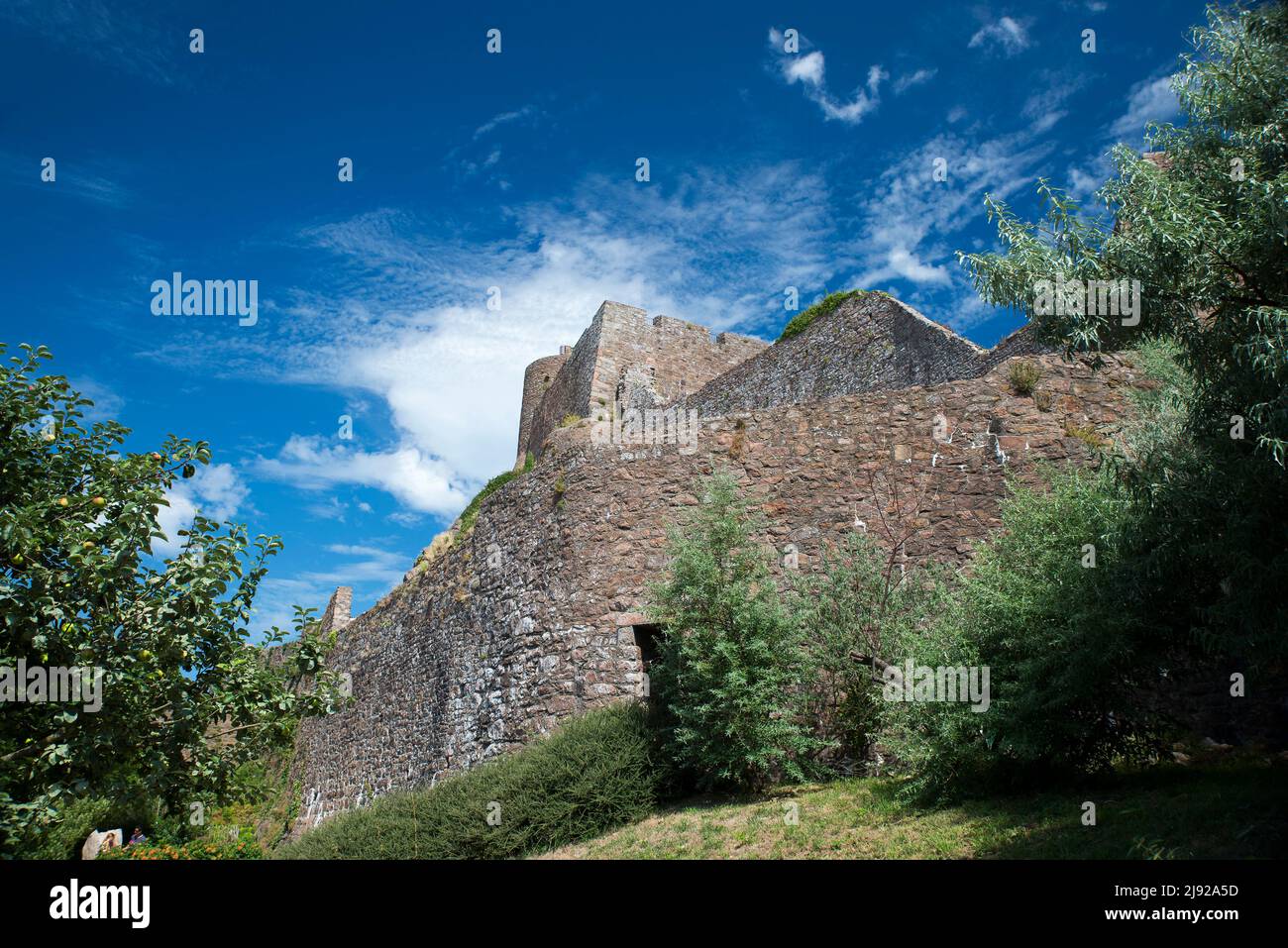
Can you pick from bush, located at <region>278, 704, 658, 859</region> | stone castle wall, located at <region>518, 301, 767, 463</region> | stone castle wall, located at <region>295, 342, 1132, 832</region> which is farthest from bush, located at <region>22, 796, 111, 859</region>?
stone castle wall, located at <region>518, 301, 767, 463</region>

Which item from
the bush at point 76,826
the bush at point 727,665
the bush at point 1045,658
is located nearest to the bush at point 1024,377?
the bush at point 1045,658

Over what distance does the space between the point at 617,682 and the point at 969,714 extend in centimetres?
516

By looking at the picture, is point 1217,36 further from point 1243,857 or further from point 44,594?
point 44,594

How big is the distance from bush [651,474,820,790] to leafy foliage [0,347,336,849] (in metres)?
4.18

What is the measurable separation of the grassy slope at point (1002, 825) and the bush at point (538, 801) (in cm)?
36

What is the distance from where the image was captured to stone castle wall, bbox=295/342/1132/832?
477 inches

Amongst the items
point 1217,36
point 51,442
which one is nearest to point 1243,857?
point 1217,36

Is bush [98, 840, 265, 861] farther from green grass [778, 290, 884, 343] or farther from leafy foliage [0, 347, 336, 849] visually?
green grass [778, 290, 884, 343]

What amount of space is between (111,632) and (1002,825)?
7.57 metres

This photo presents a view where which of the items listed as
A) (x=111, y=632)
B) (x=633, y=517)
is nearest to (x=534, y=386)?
(x=633, y=517)

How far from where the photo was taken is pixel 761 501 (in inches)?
507

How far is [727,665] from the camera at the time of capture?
33.4 ft

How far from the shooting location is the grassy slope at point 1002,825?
6191 millimetres

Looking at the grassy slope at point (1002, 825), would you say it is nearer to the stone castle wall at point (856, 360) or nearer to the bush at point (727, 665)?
the bush at point (727, 665)
